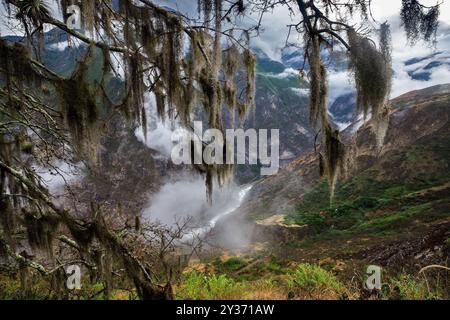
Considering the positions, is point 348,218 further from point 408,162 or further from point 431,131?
point 431,131

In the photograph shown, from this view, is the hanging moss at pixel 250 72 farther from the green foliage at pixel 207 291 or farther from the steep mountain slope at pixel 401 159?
the steep mountain slope at pixel 401 159

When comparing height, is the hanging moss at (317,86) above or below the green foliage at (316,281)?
above

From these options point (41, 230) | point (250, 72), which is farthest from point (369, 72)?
point (41, 230)

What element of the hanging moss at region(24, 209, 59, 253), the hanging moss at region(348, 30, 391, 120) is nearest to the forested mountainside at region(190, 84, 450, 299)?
the hanging moss at region(348, 30, 391, 120)

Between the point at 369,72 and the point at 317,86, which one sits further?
the point at 317,86

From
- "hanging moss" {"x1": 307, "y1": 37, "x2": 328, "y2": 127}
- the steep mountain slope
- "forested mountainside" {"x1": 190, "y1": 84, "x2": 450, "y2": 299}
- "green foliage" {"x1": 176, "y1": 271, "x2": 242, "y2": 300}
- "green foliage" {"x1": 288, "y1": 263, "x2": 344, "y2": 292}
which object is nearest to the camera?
"hanging moss" {"x1": 307, "y1": 37, "x2": 328, "y2": 127}

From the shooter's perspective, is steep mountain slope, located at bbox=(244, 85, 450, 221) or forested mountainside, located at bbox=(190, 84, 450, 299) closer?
forested mountainside, located at bbox=(190, 84, 450, 299)

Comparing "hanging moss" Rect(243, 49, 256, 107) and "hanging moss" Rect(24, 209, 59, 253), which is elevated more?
"hanging moss" Rect(243, 49, 256, 107)

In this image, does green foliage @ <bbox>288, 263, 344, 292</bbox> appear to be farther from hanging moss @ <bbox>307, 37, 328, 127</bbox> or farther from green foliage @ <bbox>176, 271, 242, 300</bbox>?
hanging moss @ <bbox>307, 37, 328, 127</bbox>

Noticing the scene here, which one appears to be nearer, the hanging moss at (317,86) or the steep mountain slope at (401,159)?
the hanging moss at (317,86)

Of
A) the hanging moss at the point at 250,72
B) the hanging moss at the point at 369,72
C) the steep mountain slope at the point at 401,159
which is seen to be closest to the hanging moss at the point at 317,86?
the hanging moss at the point at 369,72

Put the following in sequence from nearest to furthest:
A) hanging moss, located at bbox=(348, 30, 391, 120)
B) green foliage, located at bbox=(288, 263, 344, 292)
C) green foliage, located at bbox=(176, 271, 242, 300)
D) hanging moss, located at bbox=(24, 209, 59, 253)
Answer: hanging moss, located at bbox=(348, 30, 391, 120)
hanging moss, located at bbox=(24, 209, 59, 253)
green foliage, located at bbox=(176, 271, 242, 300)
green foliage, located at bbox=(288, 263, 344, 292)

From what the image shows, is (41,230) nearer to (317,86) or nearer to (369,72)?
(317,86)
